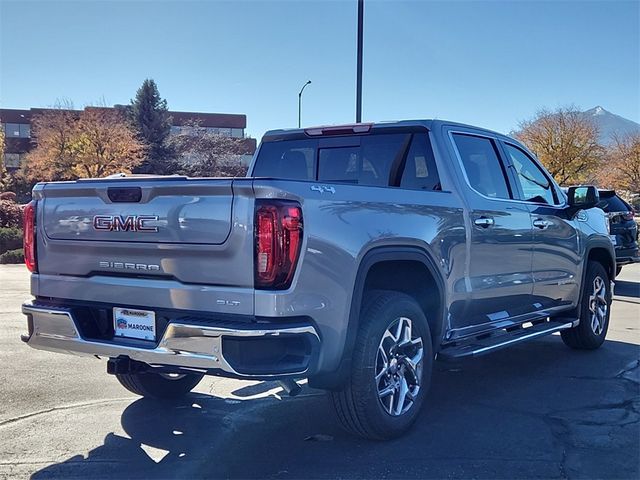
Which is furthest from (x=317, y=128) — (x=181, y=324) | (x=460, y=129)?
(x=181, y=324)

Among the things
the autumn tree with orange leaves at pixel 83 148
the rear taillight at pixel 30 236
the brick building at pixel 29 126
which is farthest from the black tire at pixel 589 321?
the brick building at pixel 29 126

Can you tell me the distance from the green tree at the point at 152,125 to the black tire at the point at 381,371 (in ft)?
149

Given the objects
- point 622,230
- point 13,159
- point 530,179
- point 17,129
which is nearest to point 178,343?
point 530,179

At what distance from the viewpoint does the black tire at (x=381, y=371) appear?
389 cm

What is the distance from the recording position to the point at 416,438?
14.0 feet

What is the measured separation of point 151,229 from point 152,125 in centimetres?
5012

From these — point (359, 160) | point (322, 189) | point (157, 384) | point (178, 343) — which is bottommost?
point (157, 384)

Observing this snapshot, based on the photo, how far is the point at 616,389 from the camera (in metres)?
5.42

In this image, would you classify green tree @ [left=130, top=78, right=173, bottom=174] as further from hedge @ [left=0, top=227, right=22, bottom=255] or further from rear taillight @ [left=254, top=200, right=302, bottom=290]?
rear taillight @ [left=254, top=200, right=302, bottom=290]

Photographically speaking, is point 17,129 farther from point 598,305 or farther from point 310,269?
point 310,269

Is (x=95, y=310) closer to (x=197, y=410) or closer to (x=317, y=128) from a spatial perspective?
(x=197, y=410)

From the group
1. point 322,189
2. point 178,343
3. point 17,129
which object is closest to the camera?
point 178,343

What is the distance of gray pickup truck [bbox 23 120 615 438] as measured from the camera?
342 centimetres

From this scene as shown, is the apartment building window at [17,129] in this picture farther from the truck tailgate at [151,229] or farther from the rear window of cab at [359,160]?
the truck tailgate at [151,229]
